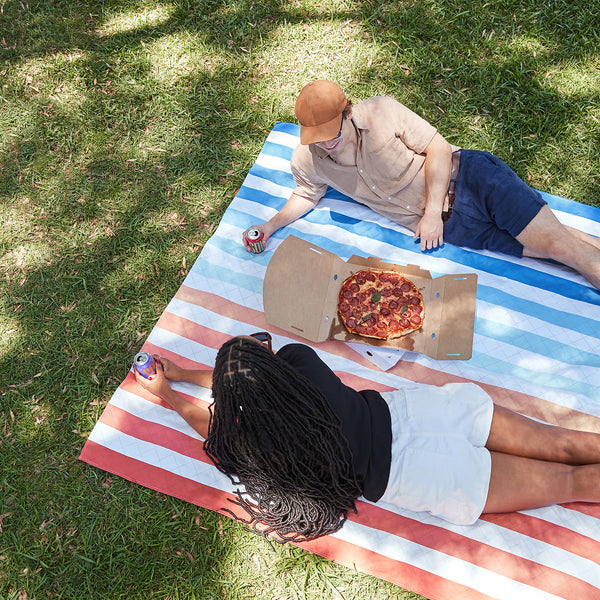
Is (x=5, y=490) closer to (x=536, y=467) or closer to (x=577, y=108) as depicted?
(x=536, y=467)

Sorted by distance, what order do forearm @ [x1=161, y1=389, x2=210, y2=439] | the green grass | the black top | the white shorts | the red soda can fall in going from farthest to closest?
1. the red soda can
2. the green grass
3. forearm @ [x1=161, y1=389, x2=210, y2=439]
4. the white shorts
5. the black top

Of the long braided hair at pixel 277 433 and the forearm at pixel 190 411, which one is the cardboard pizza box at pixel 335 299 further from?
the long braided hair at pixel 277 433

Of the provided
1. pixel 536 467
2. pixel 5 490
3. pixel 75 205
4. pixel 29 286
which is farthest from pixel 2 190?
pixel 536 467

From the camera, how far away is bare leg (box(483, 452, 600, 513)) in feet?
9.87

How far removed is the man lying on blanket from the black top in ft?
5.17

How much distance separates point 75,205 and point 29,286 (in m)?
0.91

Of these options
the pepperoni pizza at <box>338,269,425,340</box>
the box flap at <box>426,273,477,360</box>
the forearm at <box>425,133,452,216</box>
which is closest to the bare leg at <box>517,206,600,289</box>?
the box flap at <box>426,273,477,360</box>

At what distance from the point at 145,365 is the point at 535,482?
270 centimetres

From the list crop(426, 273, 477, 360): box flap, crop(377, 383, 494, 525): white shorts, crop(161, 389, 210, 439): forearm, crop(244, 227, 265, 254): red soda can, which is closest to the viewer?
crop(377, 383, 494, 525): white shorts

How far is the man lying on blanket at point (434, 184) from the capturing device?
3.74 metres

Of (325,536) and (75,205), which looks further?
(75,205)

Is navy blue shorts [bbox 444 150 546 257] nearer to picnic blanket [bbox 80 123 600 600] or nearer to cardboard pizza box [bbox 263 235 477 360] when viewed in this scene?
picnic blanket [bbox 80 123 600 600]

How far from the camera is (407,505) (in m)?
3.06

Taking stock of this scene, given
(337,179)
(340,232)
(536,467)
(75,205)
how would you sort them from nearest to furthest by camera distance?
1. (536,467)
2. (337,179)
3. (340,232)
4. (75,205)
